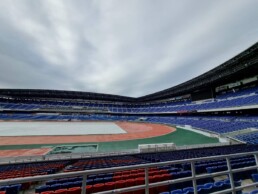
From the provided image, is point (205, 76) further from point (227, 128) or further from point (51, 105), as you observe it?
point (51, 105)

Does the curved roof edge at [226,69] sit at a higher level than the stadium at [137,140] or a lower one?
higher

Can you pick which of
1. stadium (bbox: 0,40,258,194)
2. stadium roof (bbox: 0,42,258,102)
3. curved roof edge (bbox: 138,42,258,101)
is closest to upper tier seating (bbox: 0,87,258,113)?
stadium (bbox: 0,40,258,194)

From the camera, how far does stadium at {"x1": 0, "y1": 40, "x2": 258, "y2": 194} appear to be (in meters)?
4.35

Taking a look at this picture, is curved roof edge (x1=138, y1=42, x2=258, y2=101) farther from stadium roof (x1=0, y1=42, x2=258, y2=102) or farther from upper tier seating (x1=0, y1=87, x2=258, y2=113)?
upper tier seating (x1=0, y1=87, x2=258, y2=113)

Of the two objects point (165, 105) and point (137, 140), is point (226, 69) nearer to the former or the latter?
point (137, 140)

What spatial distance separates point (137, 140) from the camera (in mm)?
22969

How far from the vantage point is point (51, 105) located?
52375mm

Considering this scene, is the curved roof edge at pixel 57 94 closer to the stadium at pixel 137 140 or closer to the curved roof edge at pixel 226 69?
the stadium at pixel 137 140

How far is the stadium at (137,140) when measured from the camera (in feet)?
14.3

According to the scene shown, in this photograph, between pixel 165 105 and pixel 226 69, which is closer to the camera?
pixel 226 69

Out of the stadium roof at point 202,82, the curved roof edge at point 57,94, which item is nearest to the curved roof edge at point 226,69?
the stadium roof at point 202,82

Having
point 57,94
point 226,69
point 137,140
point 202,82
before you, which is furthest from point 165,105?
point 57,94

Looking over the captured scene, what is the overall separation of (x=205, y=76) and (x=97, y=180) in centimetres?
3307

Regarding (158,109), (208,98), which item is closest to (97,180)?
(208,98)
